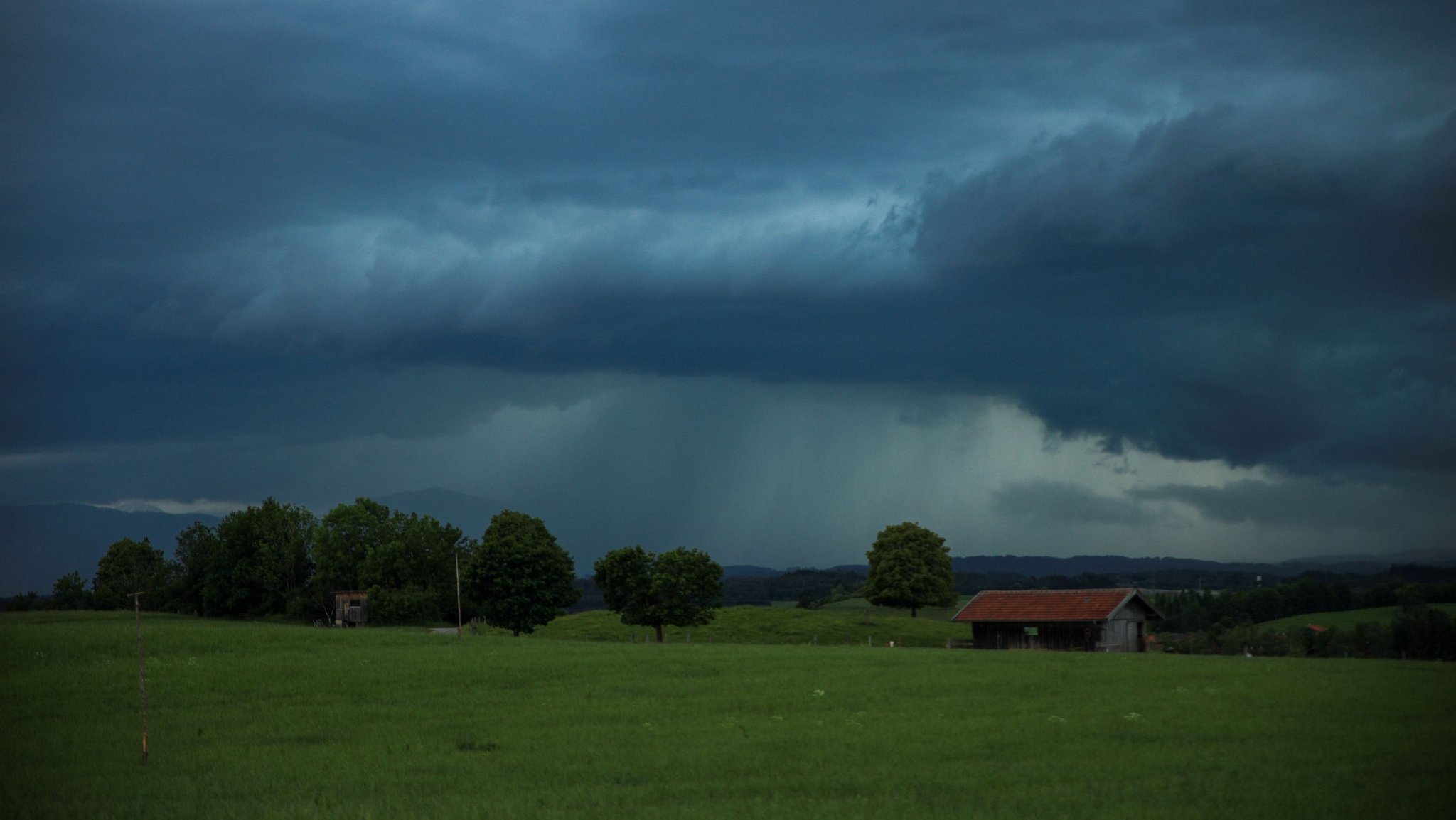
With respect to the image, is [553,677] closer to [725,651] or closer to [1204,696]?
[725,651]

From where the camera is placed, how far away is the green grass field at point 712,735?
76.5ft

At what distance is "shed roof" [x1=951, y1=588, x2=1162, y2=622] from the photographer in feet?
238

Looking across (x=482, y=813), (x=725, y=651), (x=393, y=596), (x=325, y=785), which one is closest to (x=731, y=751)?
(x=482, y=813)

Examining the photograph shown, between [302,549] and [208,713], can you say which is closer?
[208,713]

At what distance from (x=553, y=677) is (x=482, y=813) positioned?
77.0ft

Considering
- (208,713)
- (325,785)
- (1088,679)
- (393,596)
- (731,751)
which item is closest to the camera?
(325,785)

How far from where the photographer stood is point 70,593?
128m

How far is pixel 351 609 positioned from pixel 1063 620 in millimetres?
62186

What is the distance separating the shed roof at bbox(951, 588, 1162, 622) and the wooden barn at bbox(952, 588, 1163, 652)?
0.05 metres

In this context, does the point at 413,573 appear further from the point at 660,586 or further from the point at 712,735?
the point at 712,735

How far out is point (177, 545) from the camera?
119 meters

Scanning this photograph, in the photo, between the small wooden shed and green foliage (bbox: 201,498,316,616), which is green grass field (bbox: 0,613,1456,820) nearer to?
the small wooden shed

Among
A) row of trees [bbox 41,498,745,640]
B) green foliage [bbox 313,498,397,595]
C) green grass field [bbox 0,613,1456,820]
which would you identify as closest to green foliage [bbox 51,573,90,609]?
row of trees [bbox 41,498,745,640]

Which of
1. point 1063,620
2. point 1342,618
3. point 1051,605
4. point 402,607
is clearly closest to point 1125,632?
point 1063,620
